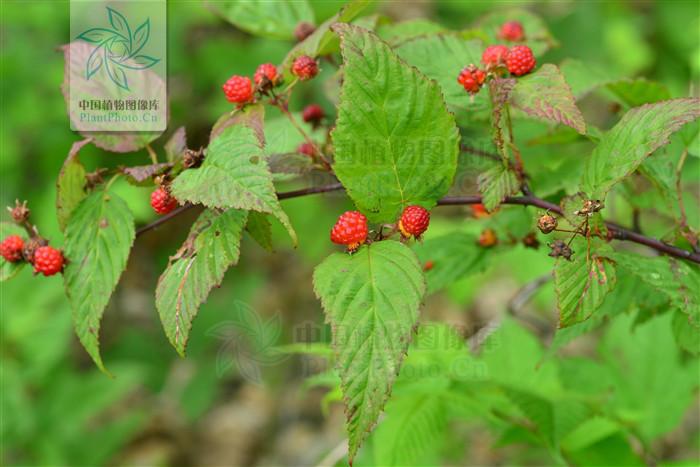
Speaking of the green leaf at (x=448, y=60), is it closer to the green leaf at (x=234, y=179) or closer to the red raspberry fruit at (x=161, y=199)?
the green leaf at (x=234, y=179)

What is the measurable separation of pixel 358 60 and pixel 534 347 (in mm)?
1674

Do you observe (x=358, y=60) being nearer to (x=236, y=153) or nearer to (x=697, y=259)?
(x=236, y=153)

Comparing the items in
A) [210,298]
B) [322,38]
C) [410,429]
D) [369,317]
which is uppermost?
[322,38]

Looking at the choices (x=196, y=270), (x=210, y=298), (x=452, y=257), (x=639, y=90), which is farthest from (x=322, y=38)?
(x=210, y=298)

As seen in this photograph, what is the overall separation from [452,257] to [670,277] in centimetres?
62

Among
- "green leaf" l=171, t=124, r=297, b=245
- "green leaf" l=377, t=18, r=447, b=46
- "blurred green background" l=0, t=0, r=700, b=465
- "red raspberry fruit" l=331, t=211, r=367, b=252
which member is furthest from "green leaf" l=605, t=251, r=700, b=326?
"blurred green background" l=0, t=0, r=700, b=465

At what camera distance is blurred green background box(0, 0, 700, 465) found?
3.64m

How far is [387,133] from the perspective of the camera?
1.25 m

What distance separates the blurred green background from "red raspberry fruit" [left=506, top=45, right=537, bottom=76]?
221 centimetres

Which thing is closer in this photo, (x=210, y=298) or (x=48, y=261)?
(x=48, y=261)

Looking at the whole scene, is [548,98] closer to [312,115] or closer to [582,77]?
[582,77]

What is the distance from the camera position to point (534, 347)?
2.56 m

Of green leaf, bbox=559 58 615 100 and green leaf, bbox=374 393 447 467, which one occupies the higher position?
green leaf, bbox=559 58 615 100

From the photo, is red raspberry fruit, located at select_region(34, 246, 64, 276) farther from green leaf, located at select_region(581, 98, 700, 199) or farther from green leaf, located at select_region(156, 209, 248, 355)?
green leaf, located at select_region(581, 98, 700, 199)
